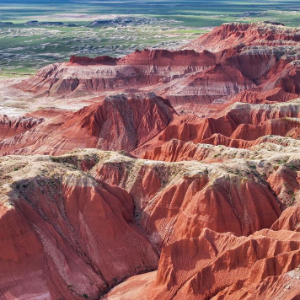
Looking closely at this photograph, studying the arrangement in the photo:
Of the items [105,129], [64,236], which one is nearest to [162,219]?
[64,236]

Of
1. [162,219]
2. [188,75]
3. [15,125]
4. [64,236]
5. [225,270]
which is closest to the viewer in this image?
[225,270]

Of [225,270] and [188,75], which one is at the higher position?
[225,270]

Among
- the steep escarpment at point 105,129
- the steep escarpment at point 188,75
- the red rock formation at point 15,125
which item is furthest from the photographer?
the steep escarpment at point 188,75

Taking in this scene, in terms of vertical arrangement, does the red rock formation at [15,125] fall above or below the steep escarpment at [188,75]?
below

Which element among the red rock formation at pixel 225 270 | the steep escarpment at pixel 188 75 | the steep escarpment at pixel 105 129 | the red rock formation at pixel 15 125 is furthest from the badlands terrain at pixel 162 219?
the steep escarpment at pixel 188 75

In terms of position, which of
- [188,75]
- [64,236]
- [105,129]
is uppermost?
[188,75]

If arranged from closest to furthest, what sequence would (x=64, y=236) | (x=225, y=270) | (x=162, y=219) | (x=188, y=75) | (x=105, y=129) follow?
1. (x=225, y=270)
2. (x=64, y=236)
3. (x=162, y=219)
4. (x=105, y=129)
5. (x=188, y=75)

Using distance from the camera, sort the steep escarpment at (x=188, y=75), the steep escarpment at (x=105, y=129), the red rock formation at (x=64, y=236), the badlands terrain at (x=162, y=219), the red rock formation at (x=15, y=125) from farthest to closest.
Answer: the steep escarpment at (x=188, y=75)
the red rock formation at (x=15, y=125)
the steep escarpment at (x=105, y=129)
the red rock formation at (x=64, y=236)
the badlands terrain at (x=162, y=219)

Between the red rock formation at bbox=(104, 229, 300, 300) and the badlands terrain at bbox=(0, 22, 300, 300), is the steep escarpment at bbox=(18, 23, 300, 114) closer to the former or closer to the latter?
the badlands terrain at bbox=(0, 22, 300, 300)

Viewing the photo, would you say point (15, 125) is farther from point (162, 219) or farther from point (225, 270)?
point (225, 270)

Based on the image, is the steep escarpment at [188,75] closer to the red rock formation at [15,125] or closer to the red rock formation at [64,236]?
the red rock formation at [15,125]

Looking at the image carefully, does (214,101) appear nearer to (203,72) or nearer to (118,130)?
(203,72)
